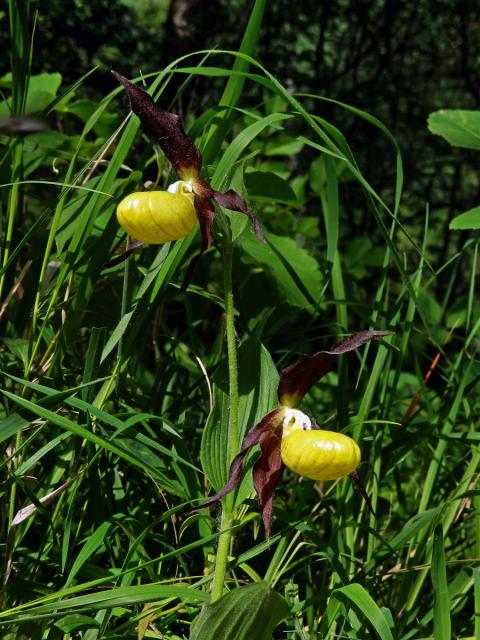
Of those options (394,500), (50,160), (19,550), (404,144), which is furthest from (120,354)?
(404,144)

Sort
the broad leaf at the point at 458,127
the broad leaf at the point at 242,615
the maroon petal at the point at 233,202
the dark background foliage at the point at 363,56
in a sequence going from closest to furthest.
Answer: the broad leaf at the point at 242,615
the maroon petal at the point at 233,202
the broad leaf at the point at 458,127
the dark background foliage at the point at 363,56

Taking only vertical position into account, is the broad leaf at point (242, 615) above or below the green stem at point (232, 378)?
below

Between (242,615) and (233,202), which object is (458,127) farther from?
(242,615)

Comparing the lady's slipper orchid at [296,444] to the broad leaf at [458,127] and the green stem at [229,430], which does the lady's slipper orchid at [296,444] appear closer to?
the green stem at [229,430]

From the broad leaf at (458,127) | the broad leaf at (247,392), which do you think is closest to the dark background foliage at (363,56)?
the broad leaf at (458,127)

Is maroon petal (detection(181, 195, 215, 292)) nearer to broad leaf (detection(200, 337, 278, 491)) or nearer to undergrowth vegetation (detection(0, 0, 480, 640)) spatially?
undergrowth vegetation (detection(0, 0, 480, 640))
